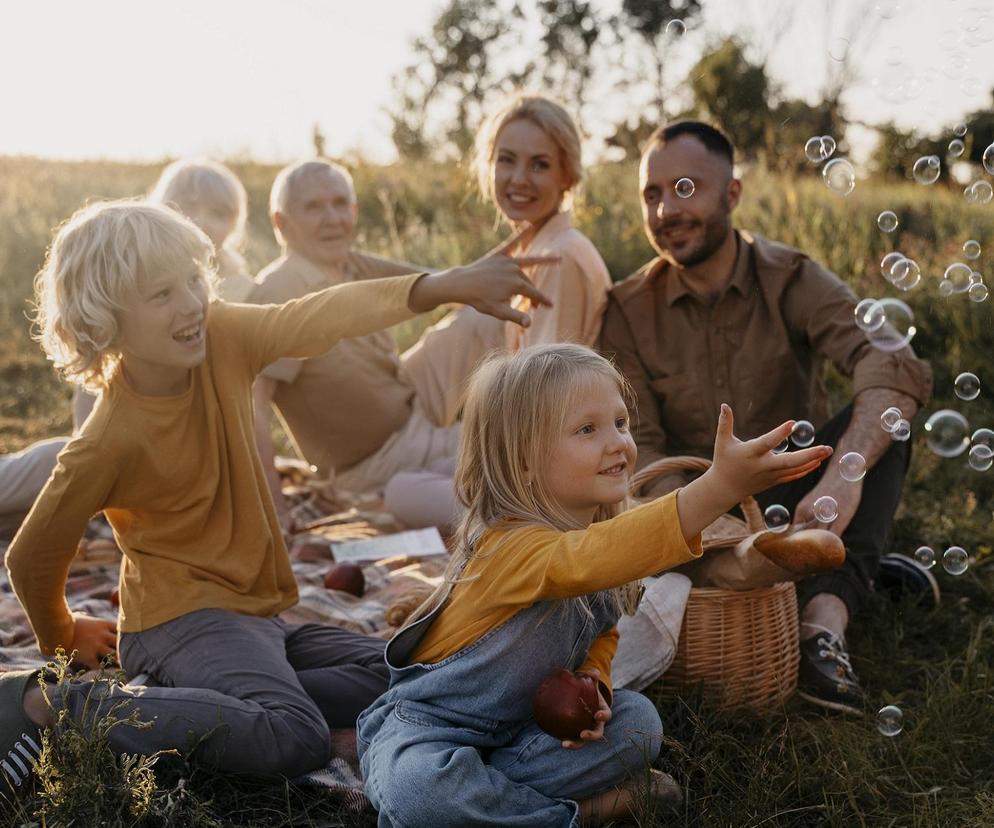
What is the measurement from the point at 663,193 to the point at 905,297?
3.55 m

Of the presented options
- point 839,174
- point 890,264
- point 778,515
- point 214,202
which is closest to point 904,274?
point 890,264

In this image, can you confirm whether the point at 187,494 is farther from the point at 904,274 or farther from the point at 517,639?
the point at 904,274

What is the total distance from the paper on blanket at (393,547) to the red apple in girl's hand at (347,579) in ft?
1.04

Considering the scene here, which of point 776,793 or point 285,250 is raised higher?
point 285,250

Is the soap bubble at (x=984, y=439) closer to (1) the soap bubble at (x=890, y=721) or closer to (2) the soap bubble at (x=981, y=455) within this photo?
(2) the soap bubble at (x=981, y=455)

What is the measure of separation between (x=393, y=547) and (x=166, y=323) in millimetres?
1706

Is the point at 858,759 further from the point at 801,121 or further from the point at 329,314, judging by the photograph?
the point at 801,121

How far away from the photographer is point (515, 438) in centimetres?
225

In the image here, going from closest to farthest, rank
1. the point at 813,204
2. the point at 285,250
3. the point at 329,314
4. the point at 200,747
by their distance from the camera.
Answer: the point at 200,747
the point at 329,314
the point at 285,250
the point at 813,204

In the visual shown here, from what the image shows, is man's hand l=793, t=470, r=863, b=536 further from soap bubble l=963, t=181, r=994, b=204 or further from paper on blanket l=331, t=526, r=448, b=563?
paper on blanket l=331, t=526, r=448, b=563

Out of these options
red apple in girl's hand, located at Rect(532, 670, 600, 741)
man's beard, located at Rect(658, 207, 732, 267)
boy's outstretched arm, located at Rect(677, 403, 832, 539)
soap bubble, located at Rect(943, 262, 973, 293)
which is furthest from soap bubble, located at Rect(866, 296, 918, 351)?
red apple in girl's hand, located at Rect(532, 670, 600, 741)

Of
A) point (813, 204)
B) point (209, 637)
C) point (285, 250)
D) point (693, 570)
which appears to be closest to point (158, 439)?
point (209, 637)

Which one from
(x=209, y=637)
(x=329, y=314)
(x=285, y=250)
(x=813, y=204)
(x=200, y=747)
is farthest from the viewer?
(x=813, y=204)

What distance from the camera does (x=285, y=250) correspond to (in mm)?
4750
